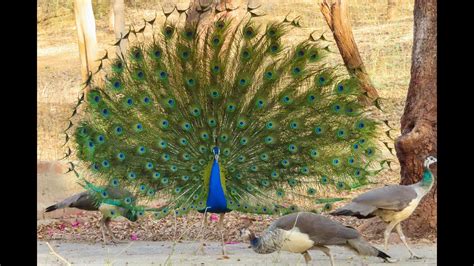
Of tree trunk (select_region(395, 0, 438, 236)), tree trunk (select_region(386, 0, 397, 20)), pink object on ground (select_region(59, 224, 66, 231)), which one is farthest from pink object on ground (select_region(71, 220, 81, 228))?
tree trunk (select_region(386, 0, 397, 20))

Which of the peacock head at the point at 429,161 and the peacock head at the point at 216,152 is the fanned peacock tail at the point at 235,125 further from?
the peacock head at the point at 429,161

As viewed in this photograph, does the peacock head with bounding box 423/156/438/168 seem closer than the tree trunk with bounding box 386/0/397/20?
Yes

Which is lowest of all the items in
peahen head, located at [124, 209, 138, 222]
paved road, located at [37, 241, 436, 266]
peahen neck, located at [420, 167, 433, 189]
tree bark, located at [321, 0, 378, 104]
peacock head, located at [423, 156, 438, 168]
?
paved road, located at [37, 241, 436, 266]

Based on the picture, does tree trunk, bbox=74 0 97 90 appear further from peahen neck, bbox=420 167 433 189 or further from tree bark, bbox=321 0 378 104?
peahen neck, bbox=420 167 433 189

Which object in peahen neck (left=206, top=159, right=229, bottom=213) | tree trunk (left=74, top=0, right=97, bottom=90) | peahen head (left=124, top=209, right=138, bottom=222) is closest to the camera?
peahen neck (left=206, top=159, right=229, bottom=213)

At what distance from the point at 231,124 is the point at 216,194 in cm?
85

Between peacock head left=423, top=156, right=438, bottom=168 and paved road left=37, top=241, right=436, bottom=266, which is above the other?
peacock head left=423, top=156, right=438, bottom=168

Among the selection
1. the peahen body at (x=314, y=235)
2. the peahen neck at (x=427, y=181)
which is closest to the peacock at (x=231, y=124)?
the peahen neck at (x=427, y=181)

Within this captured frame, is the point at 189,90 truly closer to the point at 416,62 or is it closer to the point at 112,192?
the point at 112,192

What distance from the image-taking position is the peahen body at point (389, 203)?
902cm

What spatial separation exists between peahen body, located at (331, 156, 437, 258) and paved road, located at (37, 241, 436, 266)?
17.0 inches

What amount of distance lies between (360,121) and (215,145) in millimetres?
1577

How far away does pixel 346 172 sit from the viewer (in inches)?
406

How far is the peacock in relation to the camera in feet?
33.5
